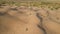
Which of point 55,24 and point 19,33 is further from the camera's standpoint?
point 55,24

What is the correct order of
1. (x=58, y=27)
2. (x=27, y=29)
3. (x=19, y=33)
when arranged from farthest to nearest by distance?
(x=58, y=27) → (x=27, y=29) → (x=19, y=33)

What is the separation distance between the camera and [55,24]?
212 inches

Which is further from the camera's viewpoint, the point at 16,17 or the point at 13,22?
the point at 16,17

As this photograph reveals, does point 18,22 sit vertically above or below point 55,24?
above

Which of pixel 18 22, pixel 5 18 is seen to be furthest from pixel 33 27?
pixel 5 18

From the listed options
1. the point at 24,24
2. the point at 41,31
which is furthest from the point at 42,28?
the point at 24,24

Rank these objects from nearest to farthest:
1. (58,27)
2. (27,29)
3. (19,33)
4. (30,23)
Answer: (19,33)
(27,29)
(30,23)
(58,27)

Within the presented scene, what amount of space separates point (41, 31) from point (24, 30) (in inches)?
20.6

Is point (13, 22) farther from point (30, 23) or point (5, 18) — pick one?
point (30, 23)

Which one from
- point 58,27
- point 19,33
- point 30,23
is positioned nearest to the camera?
point 19,33

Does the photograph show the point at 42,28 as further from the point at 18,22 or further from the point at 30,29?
the point at 18,22

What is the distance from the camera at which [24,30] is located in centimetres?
449

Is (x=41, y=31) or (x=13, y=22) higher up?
(x=13, y=22)

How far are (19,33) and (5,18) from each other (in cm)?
76
